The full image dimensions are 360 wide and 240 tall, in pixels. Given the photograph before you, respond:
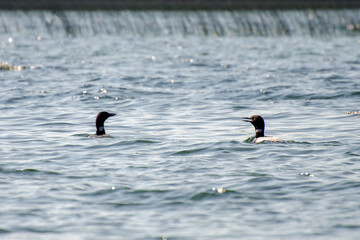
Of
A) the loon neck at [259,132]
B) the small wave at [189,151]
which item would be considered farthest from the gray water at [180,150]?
the loon neck at [259,132]

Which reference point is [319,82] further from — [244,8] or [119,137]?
[244,8]

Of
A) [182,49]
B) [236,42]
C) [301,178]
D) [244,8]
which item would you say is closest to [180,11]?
[244,8]

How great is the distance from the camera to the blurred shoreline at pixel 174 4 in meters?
51.5

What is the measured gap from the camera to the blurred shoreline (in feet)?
169

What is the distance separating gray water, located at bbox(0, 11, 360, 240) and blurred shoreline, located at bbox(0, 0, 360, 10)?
21.4 meters

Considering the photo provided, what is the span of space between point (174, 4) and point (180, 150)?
4180 cm

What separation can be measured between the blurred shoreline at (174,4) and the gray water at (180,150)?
21429 mm

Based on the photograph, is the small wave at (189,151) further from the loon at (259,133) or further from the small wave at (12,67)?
the small wave at (12,67)

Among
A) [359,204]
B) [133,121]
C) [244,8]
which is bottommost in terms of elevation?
[359,204]

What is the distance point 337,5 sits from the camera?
177ft

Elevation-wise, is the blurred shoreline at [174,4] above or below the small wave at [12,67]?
above

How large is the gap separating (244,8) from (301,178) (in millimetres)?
42432

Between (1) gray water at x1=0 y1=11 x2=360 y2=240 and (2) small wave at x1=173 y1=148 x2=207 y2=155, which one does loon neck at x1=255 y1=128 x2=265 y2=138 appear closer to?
(1) gray water at x1=0 y1=11 x2=360 y2=240

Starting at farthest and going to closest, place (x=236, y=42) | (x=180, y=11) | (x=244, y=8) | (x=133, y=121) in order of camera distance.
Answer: (x=180, y=11) < (x=244, y=8) < (x=236, y=42) < (x=133, y=121)
